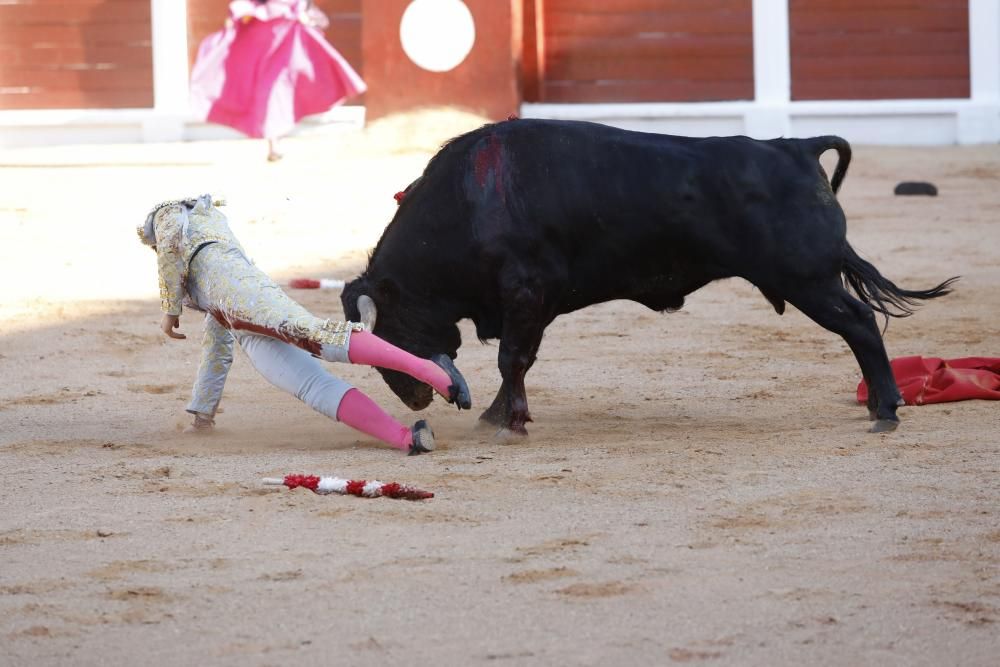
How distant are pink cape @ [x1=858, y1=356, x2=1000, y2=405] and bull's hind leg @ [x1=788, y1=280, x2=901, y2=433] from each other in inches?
10.6

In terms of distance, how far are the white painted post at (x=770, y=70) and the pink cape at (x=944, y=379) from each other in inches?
280

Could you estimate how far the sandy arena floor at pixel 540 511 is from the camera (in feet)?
8.60

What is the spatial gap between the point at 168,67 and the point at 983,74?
6.32 meters

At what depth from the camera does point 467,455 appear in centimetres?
405

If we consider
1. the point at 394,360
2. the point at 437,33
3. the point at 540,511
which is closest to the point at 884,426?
the point at 540,511

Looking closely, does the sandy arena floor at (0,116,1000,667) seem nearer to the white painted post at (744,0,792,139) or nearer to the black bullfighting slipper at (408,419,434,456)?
the black bullfighting slipper at (408,419,434,456)

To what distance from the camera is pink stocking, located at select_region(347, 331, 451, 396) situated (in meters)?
3.91

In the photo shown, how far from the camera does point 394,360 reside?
3.93 metres

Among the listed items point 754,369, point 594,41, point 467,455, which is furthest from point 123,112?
point 467,455

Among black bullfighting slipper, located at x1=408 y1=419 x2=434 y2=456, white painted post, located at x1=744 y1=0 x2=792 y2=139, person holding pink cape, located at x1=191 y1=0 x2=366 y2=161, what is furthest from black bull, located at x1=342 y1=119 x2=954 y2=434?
white painted post, located at x1=744 y1=0 x2=792 y2=139

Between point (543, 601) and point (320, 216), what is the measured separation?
657cm

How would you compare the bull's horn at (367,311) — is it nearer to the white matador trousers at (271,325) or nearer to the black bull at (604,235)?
the black bull at (604,235)

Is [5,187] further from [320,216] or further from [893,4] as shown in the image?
[893,4]

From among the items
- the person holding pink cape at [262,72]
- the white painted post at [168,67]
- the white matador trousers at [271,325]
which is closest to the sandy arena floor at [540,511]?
the white matador trousers at [271,325]
